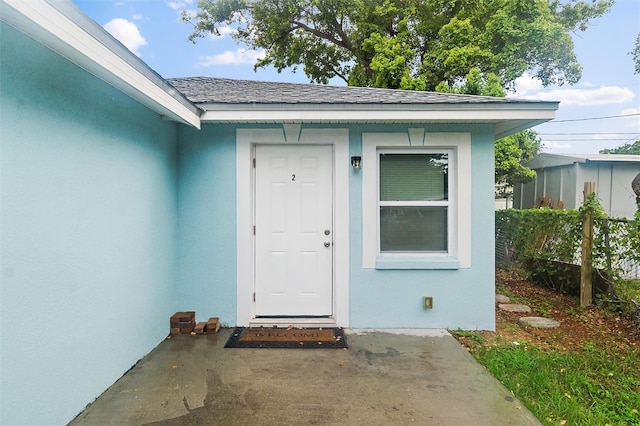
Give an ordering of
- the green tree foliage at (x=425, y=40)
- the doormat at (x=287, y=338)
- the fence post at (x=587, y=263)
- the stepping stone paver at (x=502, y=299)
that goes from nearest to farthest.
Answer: the doormat at (x=287, y=338)
the fence post at (x=587, y=263)
the stepping stone paver at (x=502, y=299)
the green tree foliage at (x=425, y=40)

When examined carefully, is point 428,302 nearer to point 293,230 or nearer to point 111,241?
point 293,230

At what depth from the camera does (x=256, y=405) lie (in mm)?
Result: 2682

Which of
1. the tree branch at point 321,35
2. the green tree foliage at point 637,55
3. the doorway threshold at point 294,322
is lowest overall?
the doorway threshold at point 294,322

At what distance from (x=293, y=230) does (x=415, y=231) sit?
4.97 ft

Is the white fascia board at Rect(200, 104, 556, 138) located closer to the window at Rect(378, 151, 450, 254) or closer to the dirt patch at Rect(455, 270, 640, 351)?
the window at Rect(378, 151, 450, 254)

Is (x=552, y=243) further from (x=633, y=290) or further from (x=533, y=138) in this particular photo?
(x=533, y=138)

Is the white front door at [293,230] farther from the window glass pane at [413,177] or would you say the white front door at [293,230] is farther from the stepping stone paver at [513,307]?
the stepping stone paver at [513,307]

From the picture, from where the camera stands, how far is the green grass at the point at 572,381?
2.63 meters

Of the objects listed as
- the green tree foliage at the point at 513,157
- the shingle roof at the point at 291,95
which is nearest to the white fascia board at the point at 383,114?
the shingle roof at the point at 291,95

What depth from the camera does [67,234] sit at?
2447 mm

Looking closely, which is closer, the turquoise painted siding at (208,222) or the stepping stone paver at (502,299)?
the turquoise painted siding at (208,222)

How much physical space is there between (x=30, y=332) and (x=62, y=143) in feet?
3.98

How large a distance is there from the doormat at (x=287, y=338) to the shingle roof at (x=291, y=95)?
2.61m

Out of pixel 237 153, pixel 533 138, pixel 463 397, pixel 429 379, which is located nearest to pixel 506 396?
pixel 463 397
